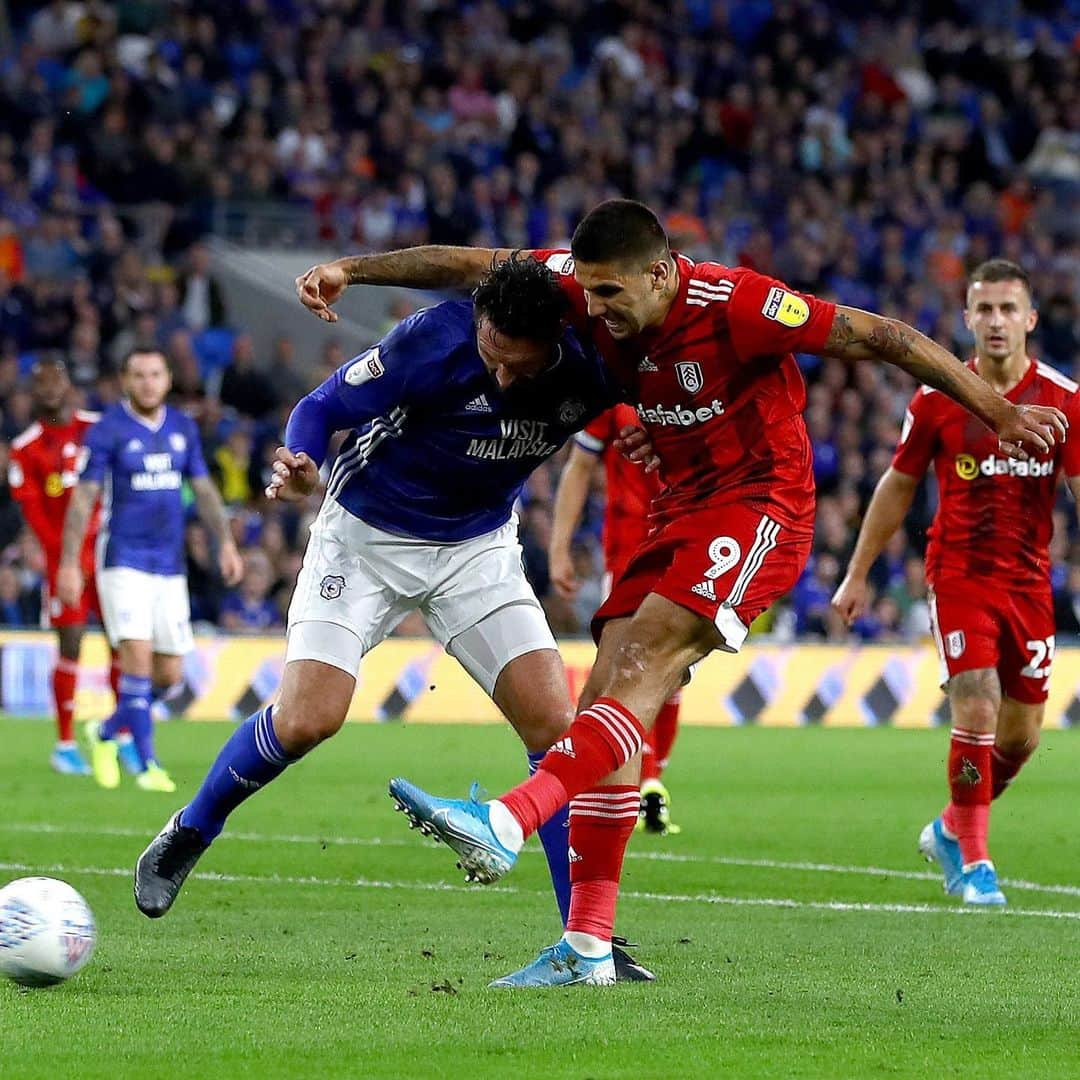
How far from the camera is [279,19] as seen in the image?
24.7 metres

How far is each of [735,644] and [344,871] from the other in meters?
3.30

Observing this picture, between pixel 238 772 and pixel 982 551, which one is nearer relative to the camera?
pixel 238 772

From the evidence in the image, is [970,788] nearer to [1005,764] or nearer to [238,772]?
[1005,764]

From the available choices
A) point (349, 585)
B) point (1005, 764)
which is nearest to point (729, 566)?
point (349, 585)

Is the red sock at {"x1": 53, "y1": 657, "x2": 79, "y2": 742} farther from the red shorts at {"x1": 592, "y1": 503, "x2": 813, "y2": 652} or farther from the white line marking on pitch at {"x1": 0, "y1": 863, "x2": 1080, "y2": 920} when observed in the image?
the red shorts at {"x1": 592, "y1": 503, "x2": 813, "y2": 652}

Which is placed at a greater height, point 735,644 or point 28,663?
point 735,644

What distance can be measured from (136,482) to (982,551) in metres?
5.78

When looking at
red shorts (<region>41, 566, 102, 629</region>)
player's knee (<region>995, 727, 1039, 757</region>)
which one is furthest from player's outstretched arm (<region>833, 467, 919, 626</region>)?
red shorts (<region>41, 566, 102, 629</region>)

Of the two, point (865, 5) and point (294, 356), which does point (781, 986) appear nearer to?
point (294, 356)

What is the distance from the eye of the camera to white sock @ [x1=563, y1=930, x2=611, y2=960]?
6.07 metres

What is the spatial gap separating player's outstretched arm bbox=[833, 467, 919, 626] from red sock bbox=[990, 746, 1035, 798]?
0.88 metres

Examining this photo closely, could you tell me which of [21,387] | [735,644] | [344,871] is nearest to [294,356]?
[21,387]

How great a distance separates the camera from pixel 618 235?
592 cm

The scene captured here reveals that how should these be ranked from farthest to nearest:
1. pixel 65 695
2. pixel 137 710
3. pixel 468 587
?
pixel 65 695 → pixel 137 710 → pixel 468 587
